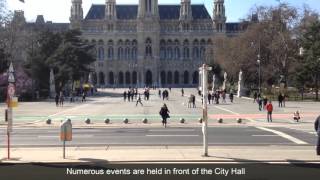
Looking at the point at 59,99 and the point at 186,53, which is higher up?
the point at 186,53

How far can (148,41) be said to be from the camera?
191 metres

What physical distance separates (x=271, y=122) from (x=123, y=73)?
150730mm

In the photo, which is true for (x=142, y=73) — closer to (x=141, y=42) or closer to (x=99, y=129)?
(x=141, y=42)

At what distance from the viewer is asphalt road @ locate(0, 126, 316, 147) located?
81.4 feet

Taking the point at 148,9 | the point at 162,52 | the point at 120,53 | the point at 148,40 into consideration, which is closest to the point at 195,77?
the point at 162,52

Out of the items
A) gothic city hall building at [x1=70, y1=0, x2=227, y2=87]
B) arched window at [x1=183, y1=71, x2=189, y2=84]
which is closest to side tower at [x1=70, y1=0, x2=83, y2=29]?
gothic city hall building at [x1=70, y1=0, x2=227, y2=87]

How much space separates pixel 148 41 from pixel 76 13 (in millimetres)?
23544

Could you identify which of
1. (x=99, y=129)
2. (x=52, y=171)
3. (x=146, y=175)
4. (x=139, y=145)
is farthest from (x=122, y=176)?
(x=99, y=129)

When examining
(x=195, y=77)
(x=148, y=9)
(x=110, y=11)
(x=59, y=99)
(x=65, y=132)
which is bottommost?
(x=59, y=99)

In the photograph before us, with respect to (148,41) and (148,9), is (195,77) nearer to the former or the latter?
(148,41)

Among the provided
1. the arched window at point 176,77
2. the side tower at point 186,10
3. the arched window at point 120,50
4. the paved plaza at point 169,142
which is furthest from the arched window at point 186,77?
the paved plaza at point 169,142

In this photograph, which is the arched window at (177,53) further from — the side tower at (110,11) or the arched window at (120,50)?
the side tower at (110,11)

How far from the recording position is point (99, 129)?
113 feet

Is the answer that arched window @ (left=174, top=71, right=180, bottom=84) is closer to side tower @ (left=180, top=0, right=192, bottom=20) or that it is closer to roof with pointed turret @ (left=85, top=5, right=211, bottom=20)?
side tower @ (left=180, top=0, right=192, bottom=20)
